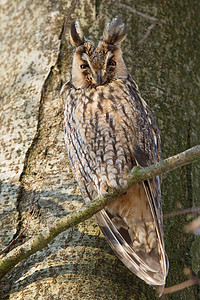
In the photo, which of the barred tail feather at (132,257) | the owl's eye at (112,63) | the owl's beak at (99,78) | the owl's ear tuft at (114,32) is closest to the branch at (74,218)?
the barred tail feather at (132,257)

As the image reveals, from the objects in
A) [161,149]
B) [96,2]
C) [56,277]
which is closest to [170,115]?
[161,149]

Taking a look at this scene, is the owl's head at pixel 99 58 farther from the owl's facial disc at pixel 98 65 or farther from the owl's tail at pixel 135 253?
the owl's tail at pixel 135 253

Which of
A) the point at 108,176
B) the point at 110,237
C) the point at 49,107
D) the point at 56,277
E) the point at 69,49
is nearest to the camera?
the point at 56,277

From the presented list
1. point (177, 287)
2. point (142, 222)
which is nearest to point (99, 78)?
point (142, 222)

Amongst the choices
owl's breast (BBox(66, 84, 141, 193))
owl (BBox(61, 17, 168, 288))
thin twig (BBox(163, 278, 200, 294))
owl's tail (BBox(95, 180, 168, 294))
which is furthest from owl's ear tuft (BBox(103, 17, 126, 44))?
thin twig (BBox(163, 278, 200, 294))

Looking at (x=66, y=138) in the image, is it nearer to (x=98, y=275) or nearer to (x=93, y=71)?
(x=93, y=71)

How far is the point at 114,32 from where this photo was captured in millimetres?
2105

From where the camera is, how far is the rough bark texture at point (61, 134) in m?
1.70

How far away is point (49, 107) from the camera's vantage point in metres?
2.17

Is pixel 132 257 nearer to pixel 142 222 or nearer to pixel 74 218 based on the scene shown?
pixel 142 222

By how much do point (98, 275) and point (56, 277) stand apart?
17 centimetres

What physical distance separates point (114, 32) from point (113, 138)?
1.82ft

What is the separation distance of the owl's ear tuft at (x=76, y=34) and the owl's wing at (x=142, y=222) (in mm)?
364

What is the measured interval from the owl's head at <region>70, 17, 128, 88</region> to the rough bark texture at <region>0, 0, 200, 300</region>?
14 cm
